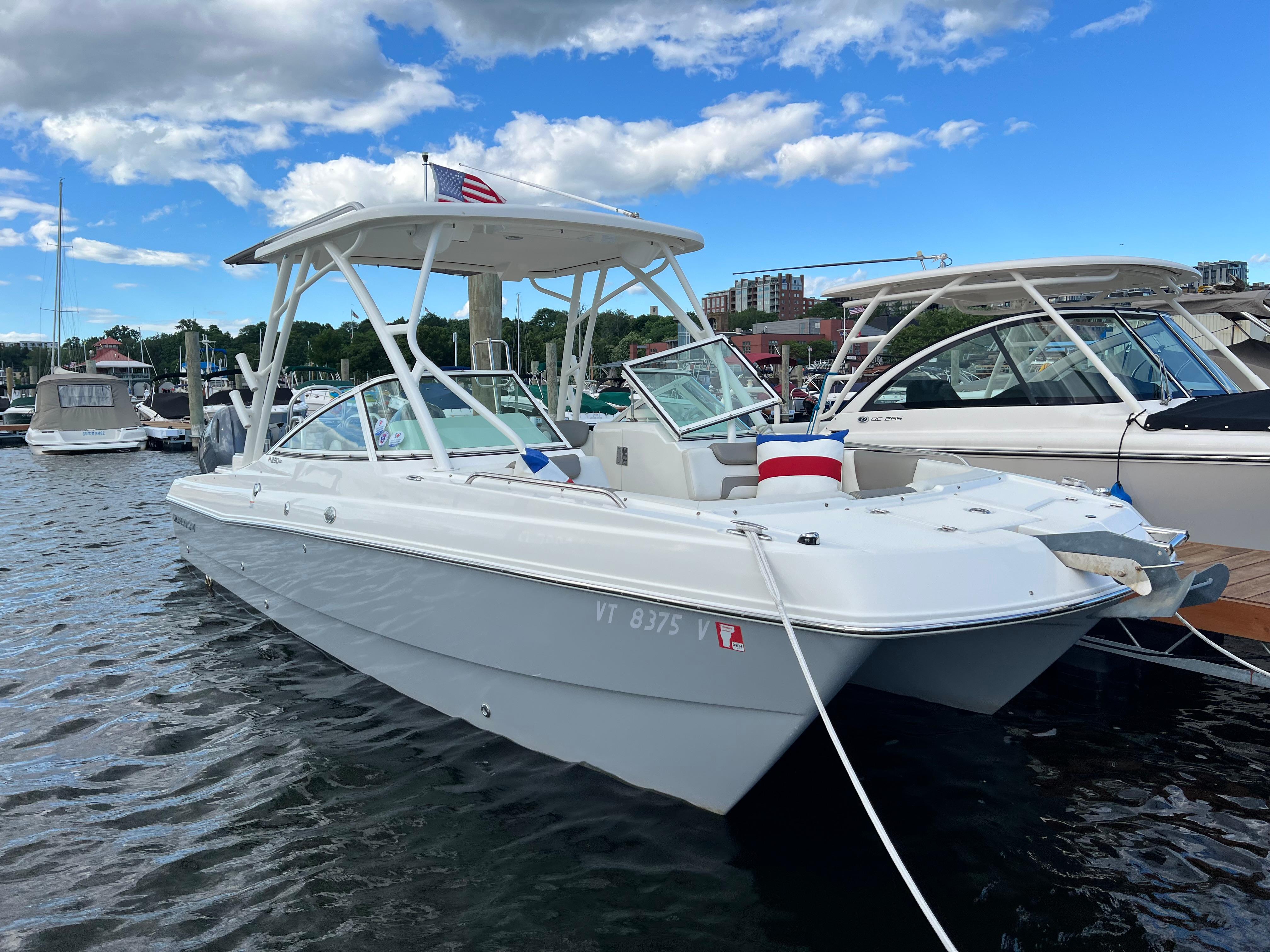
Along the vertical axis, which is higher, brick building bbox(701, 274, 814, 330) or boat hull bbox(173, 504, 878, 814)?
brick building bbox(701, 274, 814, 330)

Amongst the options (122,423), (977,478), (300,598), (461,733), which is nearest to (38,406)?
(122,423)

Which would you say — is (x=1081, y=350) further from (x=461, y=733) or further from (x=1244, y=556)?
(x=461, y=733)

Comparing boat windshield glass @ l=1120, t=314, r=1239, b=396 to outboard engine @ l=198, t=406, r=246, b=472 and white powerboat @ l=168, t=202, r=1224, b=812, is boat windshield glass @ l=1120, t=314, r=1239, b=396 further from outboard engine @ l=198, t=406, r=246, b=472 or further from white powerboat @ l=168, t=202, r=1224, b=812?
outboard engine @ l=198, t=406, r=246, b=472

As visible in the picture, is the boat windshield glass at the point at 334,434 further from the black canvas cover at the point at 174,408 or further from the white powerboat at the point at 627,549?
the black canvas cover at the point at 174,408

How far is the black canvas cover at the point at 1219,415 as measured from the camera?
16.2 feet

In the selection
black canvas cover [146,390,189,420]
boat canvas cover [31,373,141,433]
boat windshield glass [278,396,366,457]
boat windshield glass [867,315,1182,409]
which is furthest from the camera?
black canvas cover [146,390,189,420]

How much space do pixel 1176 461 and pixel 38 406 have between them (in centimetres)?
2625

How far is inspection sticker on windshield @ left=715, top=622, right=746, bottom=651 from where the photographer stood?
9.23 feet

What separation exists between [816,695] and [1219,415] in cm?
400

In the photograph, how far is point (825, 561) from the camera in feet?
8.79

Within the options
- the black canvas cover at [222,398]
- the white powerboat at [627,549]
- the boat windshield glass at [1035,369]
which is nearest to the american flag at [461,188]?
the white powerboat at [627,549]

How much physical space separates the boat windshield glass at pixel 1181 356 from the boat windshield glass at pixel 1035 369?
6.0 inches

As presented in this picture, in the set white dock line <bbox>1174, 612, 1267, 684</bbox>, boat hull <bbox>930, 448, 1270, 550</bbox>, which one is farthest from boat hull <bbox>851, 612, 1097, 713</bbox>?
boat hull <bbox>930, 448, 1270, 550</bbox>

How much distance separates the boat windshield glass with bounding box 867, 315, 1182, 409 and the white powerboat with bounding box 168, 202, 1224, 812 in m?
2.08
